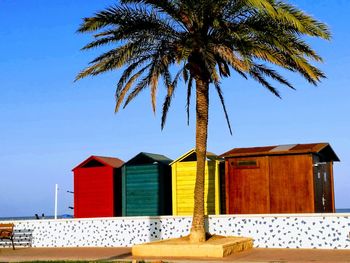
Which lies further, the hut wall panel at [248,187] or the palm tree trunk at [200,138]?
the hut wall panel at [248,187]

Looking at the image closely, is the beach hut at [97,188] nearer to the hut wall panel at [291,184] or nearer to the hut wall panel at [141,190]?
the hut wall panel at [141,190]

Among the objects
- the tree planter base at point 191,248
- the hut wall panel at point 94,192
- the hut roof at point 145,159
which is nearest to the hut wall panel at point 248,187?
the tree planter base at point 191,248

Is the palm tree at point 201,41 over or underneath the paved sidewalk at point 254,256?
over

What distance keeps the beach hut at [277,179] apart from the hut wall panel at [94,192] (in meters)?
6.42

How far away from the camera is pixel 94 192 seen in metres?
27.9

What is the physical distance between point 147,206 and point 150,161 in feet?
6.79

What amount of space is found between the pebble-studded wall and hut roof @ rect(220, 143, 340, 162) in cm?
307

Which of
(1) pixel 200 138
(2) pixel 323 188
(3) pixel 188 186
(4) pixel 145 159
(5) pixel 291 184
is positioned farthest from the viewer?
(4) pixel 145 159

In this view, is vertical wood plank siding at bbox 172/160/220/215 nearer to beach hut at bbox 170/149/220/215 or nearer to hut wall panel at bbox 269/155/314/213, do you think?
beach hut at bbox 170/149/220/215

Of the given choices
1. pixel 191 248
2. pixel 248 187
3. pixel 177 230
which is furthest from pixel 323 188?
pixel 191 248

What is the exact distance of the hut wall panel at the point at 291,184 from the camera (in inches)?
875

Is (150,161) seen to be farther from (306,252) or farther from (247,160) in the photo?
(306,252)

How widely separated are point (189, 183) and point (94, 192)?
5.09 meters

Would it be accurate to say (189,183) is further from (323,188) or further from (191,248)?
(191,248)
